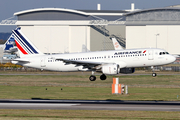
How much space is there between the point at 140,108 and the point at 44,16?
449ft

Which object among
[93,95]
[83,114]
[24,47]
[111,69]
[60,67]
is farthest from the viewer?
[24,47]

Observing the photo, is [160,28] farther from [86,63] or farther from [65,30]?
[86,63]

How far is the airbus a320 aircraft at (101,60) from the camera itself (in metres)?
50.0

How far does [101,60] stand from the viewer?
52.1m

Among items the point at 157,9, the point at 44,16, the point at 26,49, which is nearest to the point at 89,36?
the point at 44,16

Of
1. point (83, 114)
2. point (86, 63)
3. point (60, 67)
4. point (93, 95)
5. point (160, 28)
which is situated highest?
point (160, 28)

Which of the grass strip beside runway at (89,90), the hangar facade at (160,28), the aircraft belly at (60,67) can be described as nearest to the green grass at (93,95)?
the grass strip beside runway at (89,90)

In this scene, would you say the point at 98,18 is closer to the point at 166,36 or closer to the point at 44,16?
the point at 44,16

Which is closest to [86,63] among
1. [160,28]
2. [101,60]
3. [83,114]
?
[101,60]

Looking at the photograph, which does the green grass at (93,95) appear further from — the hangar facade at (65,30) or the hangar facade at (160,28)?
the hangar facade at (65,30)

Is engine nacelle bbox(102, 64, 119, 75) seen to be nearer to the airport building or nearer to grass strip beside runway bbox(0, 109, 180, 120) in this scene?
grass strip beside runway bbox(0, 109, 180, 120)

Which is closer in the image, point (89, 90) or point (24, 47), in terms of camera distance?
point (89, 90)

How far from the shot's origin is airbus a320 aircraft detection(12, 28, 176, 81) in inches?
1969

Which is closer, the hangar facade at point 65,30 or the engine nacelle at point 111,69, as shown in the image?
the engine nacelle at point 111,69
